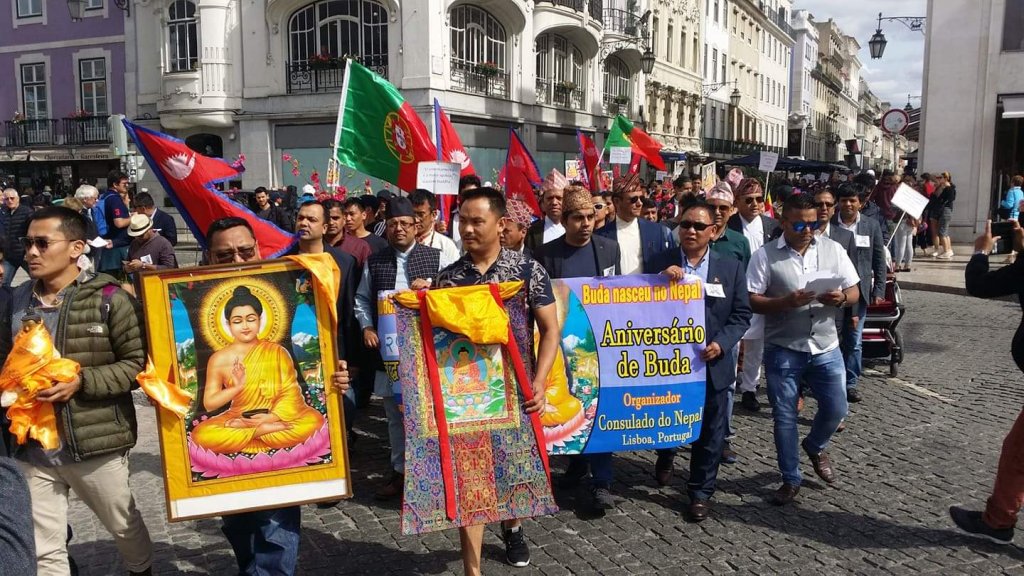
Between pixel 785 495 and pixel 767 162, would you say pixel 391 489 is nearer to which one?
pixel 785 495

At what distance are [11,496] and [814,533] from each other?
415 cm

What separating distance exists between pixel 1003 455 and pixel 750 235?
3329 mm

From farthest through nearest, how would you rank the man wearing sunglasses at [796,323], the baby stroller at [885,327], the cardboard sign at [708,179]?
the cardboard sign at [708,179] → the baby stroller at [885,327] → the man wearing sunglasses at [796,323]

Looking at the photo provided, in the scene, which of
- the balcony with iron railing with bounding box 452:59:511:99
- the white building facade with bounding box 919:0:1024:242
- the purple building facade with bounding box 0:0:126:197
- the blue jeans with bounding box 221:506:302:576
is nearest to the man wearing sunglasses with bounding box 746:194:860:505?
the blue jeans with bounding box 221:506:302:576

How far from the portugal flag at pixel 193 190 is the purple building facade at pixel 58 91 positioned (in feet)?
79.5

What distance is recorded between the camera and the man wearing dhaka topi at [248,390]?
3383 millimetres

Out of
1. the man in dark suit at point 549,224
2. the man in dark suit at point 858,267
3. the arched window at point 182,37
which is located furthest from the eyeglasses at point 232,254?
the arched window at point 182,37

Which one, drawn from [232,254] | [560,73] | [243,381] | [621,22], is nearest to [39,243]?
[232,254]

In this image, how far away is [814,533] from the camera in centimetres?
461

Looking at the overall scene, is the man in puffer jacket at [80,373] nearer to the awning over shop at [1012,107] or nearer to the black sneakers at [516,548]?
the black sneakers at [516,548]

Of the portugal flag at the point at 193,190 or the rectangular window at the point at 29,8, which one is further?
the rectangular window at the point at 29,8

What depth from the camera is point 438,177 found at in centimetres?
738

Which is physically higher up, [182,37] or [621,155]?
[182,37]

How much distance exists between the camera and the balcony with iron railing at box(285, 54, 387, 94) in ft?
76.4
